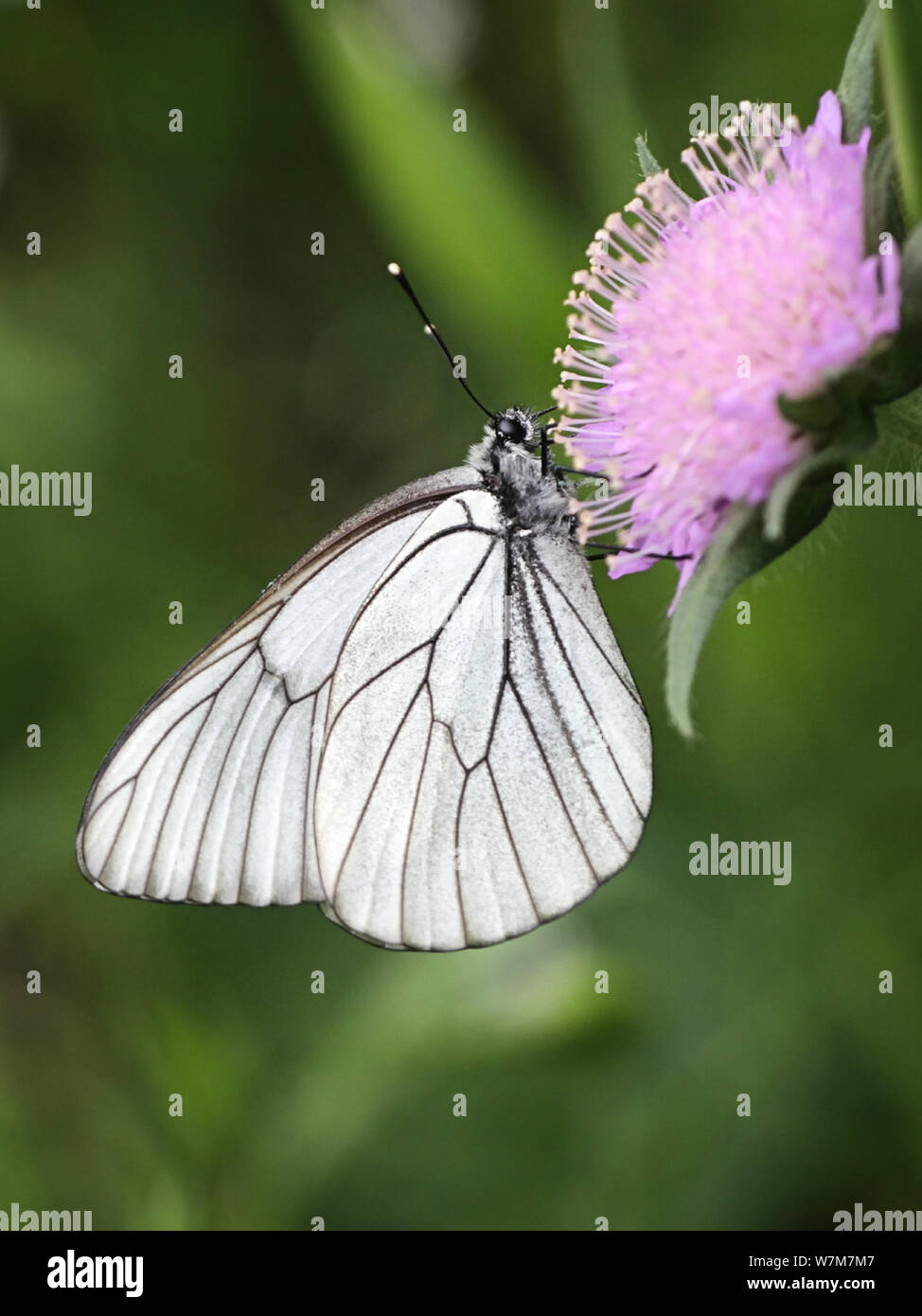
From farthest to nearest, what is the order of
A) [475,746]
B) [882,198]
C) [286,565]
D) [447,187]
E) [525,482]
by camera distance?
[286,565] → [447,187] → [475,746] → [525,482] → [882,198]

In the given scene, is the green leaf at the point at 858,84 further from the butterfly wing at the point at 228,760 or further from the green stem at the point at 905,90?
the butterfly wing at the point at 228,760

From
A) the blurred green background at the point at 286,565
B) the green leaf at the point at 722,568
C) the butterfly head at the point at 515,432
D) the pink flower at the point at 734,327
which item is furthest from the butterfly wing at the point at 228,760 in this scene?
the green leaf at the point at 722,568

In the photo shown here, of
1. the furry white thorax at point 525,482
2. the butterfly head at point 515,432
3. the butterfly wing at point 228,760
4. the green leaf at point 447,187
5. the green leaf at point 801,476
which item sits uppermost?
the green leaf at point 447,187

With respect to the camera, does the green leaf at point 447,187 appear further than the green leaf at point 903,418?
Yes

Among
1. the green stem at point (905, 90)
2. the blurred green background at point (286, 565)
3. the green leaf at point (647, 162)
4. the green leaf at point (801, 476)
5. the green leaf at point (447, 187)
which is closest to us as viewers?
the green leaf at point (801, 476)

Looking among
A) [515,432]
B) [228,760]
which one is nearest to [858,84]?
[515,432]

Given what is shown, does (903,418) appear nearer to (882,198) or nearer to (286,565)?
(882,198)

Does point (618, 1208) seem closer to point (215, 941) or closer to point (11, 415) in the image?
point (215, 941)

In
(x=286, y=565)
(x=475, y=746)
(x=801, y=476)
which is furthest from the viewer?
(x=286, y=565)
